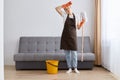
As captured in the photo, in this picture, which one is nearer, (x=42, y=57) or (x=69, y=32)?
(x=69, y=32)

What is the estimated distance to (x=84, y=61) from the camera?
5590 millimetres

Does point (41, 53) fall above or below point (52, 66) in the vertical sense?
above

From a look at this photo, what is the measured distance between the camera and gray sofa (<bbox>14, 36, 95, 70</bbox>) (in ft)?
18.1

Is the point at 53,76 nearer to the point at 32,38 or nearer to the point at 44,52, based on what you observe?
the point at 44,52

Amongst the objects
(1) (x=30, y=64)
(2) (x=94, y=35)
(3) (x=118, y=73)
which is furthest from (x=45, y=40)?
(3) (x=118, y=73)

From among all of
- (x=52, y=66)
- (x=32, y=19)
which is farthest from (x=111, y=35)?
(x=32, y=19)

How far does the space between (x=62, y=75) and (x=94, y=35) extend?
1814 mm

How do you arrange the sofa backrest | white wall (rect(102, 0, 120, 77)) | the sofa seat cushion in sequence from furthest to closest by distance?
the sofa backrest < the sofa seat cushion < white wall (rect(102, 0, 120, 77))

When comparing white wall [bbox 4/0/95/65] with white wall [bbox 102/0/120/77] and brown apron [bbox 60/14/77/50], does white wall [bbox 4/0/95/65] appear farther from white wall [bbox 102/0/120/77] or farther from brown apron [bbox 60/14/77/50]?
brown apron [bbox 60/14/77/50]

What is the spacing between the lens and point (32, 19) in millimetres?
6324

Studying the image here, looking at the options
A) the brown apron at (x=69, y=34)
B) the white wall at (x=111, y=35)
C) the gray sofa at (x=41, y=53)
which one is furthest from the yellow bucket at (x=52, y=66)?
the white wall at (x=111, y=35)

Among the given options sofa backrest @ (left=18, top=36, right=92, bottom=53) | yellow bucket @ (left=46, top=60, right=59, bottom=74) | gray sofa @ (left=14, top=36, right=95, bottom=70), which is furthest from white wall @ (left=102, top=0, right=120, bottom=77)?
yellow bucket @ (left=46, top=60, right=59, bottom=74)

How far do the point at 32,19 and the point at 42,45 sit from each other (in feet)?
2.50

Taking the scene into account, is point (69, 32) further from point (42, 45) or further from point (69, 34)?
point (42, 45)
